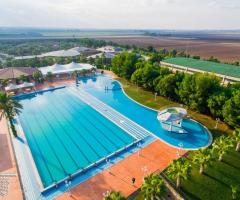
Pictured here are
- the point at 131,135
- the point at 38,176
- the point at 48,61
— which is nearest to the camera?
→ the point at 38,176

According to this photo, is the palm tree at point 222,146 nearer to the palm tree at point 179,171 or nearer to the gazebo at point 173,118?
the palm tree at point 179,171

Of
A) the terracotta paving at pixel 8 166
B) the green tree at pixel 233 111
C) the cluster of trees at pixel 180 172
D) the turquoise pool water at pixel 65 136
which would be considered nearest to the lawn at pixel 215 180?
the cluster of trees at pixel 180 172

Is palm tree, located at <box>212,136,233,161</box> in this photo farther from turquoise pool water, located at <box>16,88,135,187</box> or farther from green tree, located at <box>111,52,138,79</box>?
green tree, located at <box>111,52,138,79</box>

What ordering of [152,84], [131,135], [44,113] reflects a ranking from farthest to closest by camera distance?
[152,84]
[44,113]
[131,135]

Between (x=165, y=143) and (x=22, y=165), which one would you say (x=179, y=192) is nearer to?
(x=165, y=143)

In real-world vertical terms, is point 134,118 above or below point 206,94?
below

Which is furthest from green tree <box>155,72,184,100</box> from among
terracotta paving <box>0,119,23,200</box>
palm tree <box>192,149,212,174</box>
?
terracotta paving <box>0,119,23,200</box>

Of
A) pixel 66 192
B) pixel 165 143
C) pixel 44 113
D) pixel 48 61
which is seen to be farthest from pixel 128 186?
pixel 48 61
